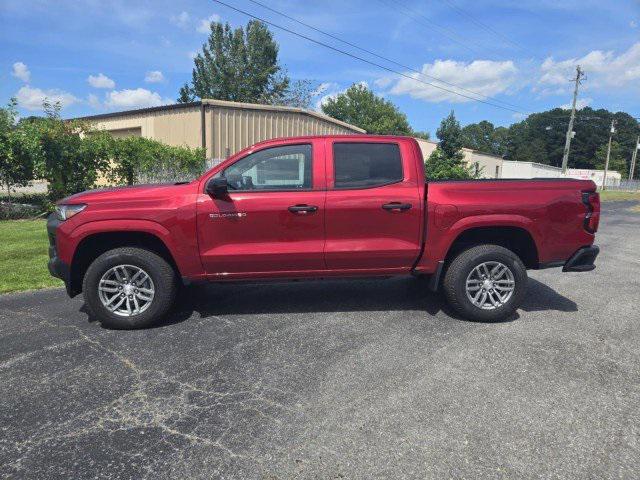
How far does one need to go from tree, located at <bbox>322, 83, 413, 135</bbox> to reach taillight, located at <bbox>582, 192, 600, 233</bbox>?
63516mm

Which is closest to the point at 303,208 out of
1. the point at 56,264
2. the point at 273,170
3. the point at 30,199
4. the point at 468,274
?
the point at 273,170

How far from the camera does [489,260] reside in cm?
476

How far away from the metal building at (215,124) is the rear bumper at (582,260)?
1459cm

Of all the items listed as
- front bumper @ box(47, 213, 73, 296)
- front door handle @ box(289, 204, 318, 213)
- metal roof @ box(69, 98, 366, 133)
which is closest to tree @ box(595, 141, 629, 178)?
metal roof @ box(69, 98, 366, 133)

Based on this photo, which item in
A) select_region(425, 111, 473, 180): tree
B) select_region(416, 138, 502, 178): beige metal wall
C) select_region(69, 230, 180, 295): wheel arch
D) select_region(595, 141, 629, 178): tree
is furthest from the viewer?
select_region(595, 141, 629, 178): tree

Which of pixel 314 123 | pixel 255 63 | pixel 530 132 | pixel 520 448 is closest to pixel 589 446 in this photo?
pixel 520 448

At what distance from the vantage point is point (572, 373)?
364cm

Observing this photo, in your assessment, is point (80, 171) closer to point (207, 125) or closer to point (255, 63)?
point (207, 125)

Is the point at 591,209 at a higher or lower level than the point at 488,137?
lower

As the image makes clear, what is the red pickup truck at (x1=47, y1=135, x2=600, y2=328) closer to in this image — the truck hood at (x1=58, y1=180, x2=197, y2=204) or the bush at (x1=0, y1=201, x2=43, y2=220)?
the truck hood at (x1=58, y1=180, x2=197, y2=204)

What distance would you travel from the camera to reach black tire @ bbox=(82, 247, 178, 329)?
4480 mm

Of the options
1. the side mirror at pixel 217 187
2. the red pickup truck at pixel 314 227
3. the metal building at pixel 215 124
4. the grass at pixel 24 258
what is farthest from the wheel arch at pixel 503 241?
the metal building at pixel 215 124

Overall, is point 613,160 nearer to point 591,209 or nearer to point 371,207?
point 591,209

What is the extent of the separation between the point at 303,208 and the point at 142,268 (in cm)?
168
